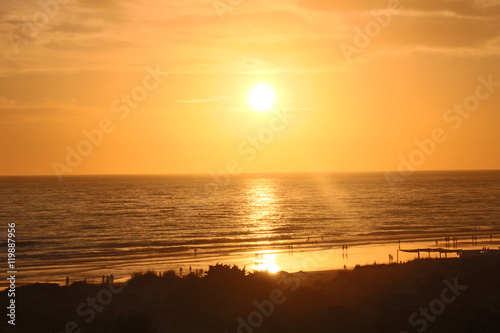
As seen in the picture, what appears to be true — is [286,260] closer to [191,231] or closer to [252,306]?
[252,306]

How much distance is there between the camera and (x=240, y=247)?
75.6m

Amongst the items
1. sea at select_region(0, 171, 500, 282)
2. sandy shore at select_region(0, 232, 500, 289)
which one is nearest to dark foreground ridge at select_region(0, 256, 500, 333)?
sandy shore at select_region(0, 232, 500, 289)

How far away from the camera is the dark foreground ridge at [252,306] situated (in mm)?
28266

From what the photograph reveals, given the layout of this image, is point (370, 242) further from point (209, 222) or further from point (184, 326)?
point (184, 326)

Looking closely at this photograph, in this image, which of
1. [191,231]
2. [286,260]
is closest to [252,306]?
[286,260]

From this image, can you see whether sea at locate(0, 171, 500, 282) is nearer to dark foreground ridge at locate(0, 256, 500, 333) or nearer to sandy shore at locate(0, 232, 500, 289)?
sandy shore at locate(0, 232, 500, 289)

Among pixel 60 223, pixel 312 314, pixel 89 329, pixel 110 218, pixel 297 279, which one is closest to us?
pixel 89 329

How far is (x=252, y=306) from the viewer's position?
30.7m

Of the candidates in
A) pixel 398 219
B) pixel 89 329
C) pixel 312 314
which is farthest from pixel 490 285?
pixel 398 219

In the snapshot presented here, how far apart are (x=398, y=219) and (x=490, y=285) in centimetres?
7876

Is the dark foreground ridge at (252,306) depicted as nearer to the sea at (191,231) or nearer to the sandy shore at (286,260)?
the sandy shore at (286,260)

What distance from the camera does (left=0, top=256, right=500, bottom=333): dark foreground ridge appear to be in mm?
28266

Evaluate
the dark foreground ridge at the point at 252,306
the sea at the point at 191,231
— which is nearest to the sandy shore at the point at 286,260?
the sea at the point at 191,231

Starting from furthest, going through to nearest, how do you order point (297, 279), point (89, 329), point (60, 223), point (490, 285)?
1. point (60, 223)
2. point (297, 279)
3. point (490, 285)
4. point (89, 329)
